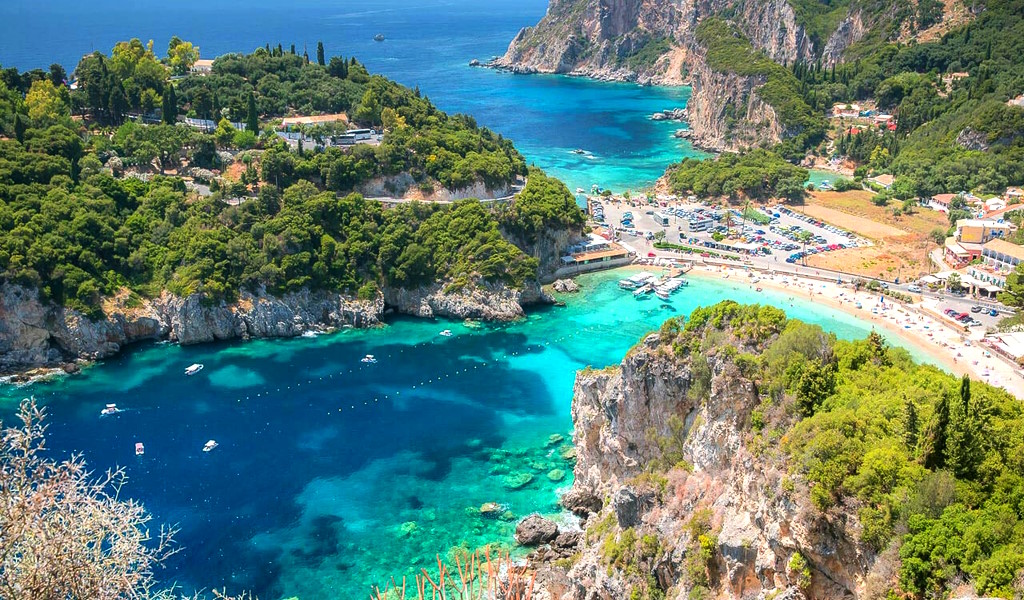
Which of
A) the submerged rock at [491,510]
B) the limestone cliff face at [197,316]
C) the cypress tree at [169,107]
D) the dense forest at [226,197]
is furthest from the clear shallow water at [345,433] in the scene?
the cypress tree at [169,107]

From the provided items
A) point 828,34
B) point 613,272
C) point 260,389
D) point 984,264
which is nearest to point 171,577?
point 260,389

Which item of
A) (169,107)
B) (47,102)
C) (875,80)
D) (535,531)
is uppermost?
(47,102)

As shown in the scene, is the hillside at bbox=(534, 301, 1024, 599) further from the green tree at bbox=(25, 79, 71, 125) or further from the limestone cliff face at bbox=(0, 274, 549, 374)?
the green tree at bbox=(25, 79, 71, 125)

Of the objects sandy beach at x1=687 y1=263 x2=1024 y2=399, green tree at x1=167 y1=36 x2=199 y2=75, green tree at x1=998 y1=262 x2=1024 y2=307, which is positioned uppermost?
green tree at x1=167 y1=36 x2=199 y2=75

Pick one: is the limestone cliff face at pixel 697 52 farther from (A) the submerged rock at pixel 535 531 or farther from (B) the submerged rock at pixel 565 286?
(A) the submerged rock at pixel 535 531

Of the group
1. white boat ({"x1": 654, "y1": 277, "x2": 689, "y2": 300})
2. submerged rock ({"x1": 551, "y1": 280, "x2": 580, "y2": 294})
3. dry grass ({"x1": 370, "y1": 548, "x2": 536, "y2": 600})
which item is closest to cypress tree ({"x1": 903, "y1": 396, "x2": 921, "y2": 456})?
dry grass ({"x1": 370, "y1": 548, "x2": 536, "y2": 600})

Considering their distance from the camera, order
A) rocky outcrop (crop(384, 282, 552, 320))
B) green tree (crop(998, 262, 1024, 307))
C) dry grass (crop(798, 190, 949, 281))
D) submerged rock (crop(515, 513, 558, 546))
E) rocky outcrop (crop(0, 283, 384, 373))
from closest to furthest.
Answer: submerged rock (crop(515, 513, 558, 546)) → rocky outcrop (crop(0, 283, 384, 373)) → green tree (crop(998, 262, 1024, 307)) → rocky outcrop (crop(384, 282, 552, 320)) → dry grass (crop(798, 190, 949, 281))

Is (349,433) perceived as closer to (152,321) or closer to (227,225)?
(152,321)

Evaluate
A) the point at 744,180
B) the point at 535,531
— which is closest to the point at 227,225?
the point at 535,531
